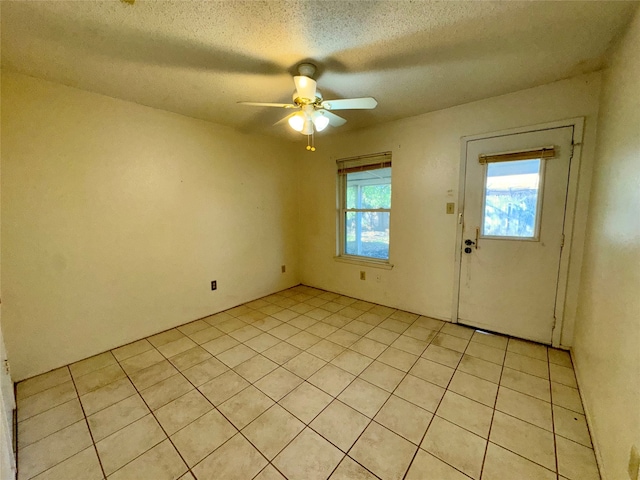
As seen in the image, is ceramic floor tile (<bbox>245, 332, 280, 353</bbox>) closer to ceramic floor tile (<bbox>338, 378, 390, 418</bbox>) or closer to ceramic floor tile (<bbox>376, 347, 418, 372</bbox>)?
ceramic floor tile (<bbox>338, 378, 390, 418</bbox>)

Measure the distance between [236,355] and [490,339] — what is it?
2.44 metres

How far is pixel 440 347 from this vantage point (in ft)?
7.66

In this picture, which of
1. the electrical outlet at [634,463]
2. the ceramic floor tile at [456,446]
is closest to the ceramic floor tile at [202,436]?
the ceramic floor tile at [456,446]

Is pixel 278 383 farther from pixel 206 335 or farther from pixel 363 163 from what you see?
pixel 363 163

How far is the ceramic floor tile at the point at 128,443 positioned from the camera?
1.30 meters

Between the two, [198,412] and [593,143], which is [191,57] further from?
[593,143]

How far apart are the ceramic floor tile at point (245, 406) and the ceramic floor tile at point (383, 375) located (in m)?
0.76

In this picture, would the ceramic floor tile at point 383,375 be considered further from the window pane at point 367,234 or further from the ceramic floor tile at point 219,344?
the window pane at point 367,234

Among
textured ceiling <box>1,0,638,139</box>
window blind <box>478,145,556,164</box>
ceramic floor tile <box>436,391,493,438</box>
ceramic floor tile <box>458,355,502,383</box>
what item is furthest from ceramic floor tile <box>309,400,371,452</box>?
window blind <box>478,145,556,164</box>

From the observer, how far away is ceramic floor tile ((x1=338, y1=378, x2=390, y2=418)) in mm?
1640

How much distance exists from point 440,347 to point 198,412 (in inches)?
80.6

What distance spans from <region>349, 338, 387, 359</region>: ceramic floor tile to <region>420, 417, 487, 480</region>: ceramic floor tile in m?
0.76

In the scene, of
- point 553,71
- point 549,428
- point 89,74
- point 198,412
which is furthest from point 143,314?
point 553,71

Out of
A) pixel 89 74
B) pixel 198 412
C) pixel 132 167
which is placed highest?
pixel 89 74
